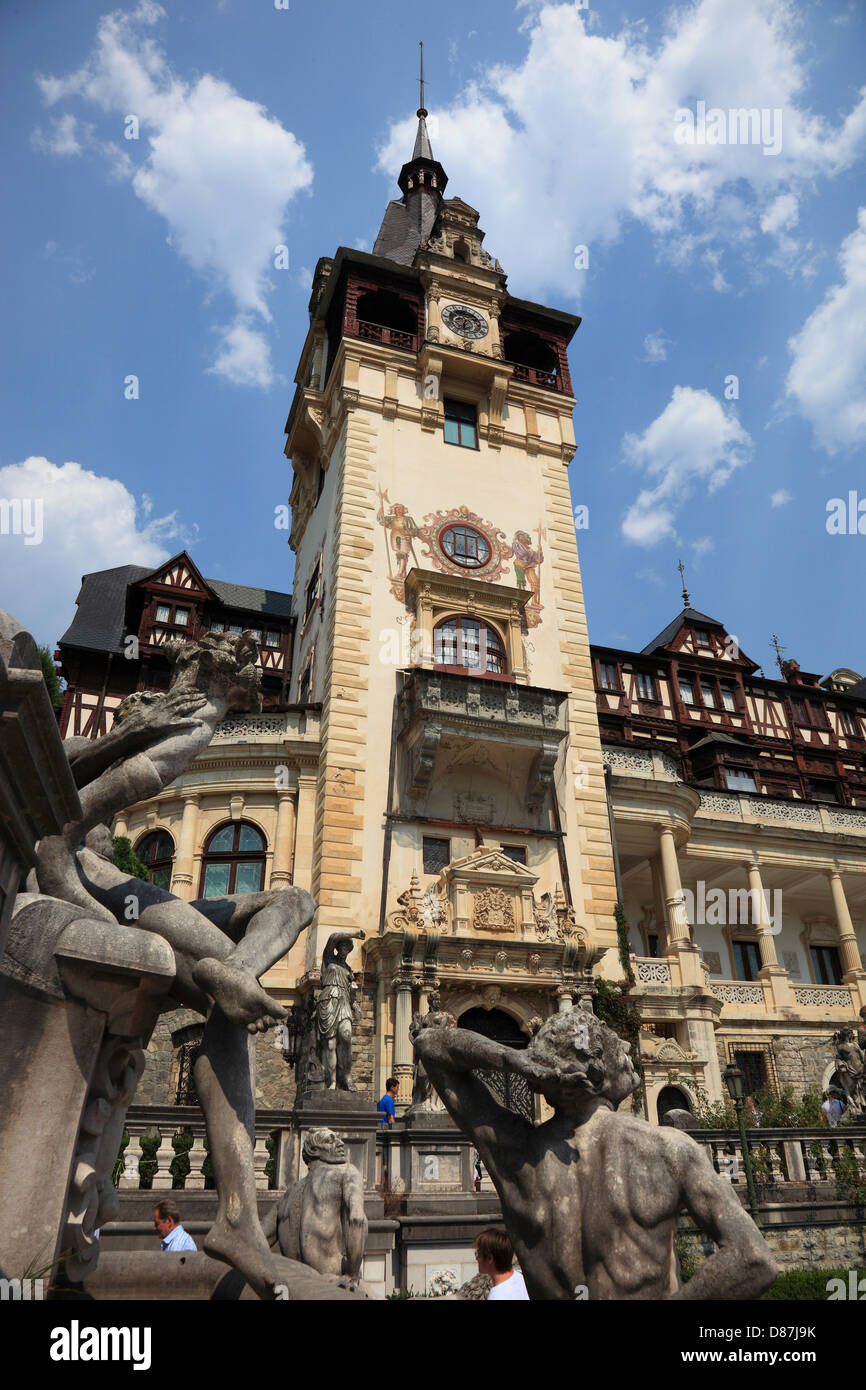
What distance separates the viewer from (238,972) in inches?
130

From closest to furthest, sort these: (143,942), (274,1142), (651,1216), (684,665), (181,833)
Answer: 1. (651,1216)
2. (143,942)
3. (274,1142)
4. (181,833)
5. (684,665)

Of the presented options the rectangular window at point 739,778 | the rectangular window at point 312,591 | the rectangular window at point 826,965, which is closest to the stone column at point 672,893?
the rectangular window at point 739,778

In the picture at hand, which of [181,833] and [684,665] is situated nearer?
[181,833]

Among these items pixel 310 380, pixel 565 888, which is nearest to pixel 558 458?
pixel 310 380

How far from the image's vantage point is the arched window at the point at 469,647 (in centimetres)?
2550

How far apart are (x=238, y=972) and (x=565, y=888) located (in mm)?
20732

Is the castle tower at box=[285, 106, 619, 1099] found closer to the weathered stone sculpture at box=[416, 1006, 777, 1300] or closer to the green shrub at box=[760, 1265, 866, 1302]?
the green shrub at box=[760, 1265, 866, 1302]

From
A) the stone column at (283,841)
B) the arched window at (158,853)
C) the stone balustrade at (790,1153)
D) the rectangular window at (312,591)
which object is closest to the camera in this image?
the stone balustrade at (790,1153)

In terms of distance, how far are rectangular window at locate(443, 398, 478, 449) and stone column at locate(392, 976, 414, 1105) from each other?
713 inches

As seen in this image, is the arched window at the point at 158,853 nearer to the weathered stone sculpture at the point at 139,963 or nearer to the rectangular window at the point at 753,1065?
the rectangular window at the point at 753,1065

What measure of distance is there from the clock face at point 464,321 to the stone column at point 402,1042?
2273cm

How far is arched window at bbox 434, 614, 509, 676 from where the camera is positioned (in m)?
25.5

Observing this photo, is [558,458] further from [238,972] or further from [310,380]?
[238,972]

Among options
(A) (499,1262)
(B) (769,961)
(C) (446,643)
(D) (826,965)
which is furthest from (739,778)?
(A) (499,1262)
